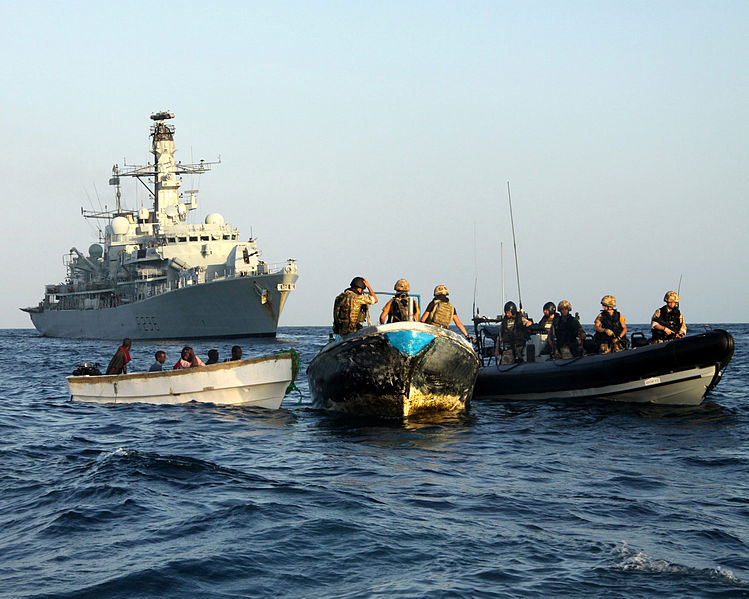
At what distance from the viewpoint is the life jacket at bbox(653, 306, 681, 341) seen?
15344 millimetres

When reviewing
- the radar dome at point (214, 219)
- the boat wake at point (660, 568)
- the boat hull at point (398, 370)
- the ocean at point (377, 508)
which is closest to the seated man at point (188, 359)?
the ocean at point (377, 508)

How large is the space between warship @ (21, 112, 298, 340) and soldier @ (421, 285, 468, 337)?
135 feet

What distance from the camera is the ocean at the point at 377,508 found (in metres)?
5.83

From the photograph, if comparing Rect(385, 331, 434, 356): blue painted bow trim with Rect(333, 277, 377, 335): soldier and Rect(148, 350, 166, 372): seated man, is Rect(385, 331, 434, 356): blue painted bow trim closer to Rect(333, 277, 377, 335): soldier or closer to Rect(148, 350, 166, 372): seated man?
Rect(333, 277, 377, 335): soldier

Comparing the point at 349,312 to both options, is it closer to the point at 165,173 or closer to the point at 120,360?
the point at 120,360

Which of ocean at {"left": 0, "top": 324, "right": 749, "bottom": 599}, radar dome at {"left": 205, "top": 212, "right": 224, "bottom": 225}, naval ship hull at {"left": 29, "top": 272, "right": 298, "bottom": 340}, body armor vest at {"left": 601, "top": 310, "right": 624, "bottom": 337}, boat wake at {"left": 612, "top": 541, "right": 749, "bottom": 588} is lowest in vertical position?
boat wake at {"left": 612, "top": 541, "right": 749, "bottom": 588}

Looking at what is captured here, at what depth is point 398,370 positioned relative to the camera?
44.1ft

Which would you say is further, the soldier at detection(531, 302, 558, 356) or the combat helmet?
the soldier at detection(531, 302, 558, 356)

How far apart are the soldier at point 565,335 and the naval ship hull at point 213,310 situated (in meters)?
39.6

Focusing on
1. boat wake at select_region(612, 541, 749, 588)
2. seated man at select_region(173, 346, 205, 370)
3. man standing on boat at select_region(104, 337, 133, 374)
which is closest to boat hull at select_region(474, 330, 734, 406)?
seated man at select_region(173, 346, 205, 370)

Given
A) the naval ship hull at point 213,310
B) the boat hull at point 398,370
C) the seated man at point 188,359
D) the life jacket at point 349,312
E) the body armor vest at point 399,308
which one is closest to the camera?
the boat hull at point 398,370

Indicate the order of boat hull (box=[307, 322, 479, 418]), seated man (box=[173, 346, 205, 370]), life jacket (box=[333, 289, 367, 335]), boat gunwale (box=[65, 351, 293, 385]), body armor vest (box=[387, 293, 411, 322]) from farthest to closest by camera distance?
seated man (box=[173, 346, 205, 370]), boat gunwale (box=[65, 351, 293, 385]), life jacket (box=[333, 289, 367, 335]), body armor vest (box=[387, 293, 411, 322]), boat hull (box=[307, 322, 479, 418])

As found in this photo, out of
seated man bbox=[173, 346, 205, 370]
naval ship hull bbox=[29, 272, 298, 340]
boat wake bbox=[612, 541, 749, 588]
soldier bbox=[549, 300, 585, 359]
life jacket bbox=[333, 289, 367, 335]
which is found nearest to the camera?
boat wake bbox=[612, 541, 749, 588]

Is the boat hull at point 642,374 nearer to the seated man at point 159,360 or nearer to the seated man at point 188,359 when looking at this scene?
the seated man at point 188,359
